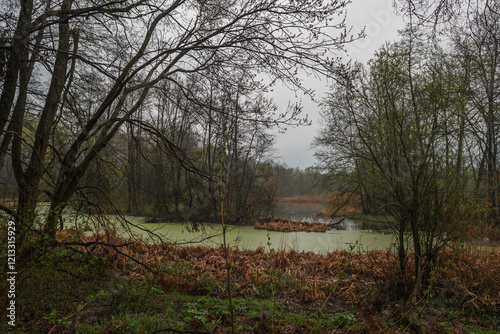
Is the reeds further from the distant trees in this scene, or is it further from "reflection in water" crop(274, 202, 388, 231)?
"reflection in water" crop(274, 202, 388, 231)

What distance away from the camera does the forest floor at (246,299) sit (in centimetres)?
293

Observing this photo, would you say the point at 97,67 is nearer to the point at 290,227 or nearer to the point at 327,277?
the point at 327,277

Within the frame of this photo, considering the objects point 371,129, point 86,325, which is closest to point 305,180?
point 371,129

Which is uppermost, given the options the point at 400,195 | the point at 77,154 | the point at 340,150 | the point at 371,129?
the point at 340,150

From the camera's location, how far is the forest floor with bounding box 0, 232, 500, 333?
9.60 feet

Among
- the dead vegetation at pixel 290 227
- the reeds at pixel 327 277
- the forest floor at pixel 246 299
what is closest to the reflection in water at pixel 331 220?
the dead vegetation at pixel 290 227

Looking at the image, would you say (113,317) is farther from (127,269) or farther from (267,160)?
(267,160)

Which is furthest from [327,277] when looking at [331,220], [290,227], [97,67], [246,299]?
[331,220]

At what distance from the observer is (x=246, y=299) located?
418 centimetres

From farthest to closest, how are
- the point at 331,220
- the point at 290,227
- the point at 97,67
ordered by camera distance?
the point at 331,220
the point at 290,227
the point at 97,67

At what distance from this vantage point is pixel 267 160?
57.7ft

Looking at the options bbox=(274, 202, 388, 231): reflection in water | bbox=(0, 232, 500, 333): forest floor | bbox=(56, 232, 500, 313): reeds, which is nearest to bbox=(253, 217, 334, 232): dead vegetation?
bbox=(274, 202, 388, 231): reflection in water

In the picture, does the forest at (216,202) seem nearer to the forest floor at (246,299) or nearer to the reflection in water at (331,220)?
the forest floor at (246,299)

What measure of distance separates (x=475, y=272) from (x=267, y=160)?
1356cm
